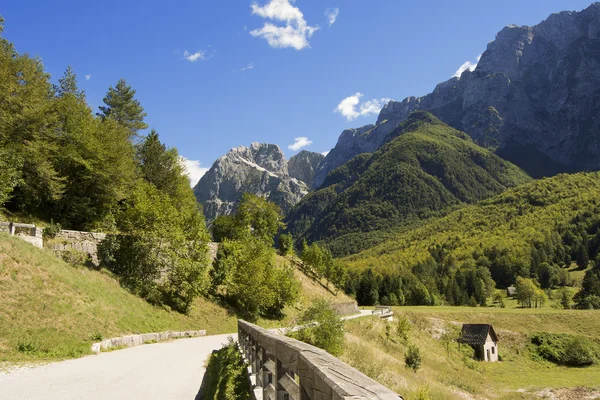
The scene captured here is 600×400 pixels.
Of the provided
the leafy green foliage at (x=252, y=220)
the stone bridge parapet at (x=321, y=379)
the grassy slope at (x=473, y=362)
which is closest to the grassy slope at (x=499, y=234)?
the grassy slope at (x=473, y=362)

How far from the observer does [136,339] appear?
2078 cm

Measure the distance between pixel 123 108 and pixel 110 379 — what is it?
159 ft

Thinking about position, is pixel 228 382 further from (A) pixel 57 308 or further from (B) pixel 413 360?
(B) pixel 413 360

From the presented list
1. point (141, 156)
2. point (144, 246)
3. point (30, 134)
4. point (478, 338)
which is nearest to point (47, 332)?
point (144, 246)

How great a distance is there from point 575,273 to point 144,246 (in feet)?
507

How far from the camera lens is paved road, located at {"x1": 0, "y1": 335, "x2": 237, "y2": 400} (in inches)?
362

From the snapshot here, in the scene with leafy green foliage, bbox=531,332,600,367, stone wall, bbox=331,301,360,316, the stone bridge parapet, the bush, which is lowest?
leafy green foliage, bbox=531,332,600,367

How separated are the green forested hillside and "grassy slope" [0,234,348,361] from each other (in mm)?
76628

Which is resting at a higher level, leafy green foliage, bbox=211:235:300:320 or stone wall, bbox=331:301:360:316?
leafy green foliage, bbox=211:235:300:320

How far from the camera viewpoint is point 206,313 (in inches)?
1300

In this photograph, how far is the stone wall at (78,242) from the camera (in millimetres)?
26062

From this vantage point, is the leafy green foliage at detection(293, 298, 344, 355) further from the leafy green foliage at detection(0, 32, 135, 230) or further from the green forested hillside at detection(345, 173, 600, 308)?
the green forested hillside at detection(345, 173, 600, 308)

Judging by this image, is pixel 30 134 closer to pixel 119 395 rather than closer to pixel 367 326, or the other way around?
pixel 119 395

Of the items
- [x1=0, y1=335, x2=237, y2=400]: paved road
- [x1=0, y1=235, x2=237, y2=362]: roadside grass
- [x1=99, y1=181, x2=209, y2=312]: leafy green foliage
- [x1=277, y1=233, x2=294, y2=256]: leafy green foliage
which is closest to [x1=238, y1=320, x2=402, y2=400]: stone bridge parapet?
[x1=0, y1=335, x2=237, y2=400]: paved road
